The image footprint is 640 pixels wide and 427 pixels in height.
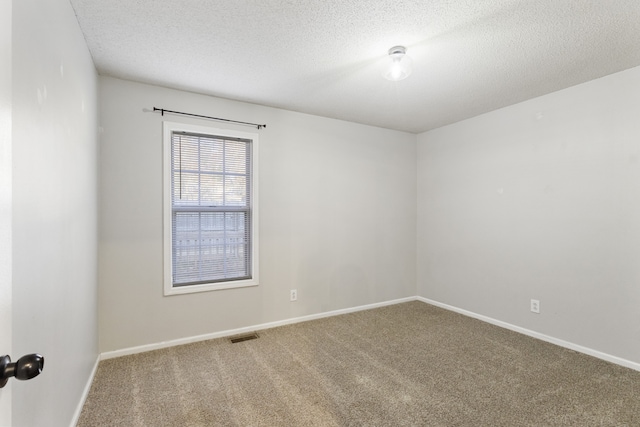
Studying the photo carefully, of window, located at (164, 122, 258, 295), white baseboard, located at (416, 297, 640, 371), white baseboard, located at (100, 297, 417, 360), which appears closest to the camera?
white baseboard, located at (416, 297, 640, 371)

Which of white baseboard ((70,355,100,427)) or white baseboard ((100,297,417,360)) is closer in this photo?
white baseboard ((70,355,100,427))

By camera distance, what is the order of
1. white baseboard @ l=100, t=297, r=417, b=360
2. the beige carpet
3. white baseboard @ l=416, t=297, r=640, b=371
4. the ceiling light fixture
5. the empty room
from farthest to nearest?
white baseboard @ l=100, t=297, r=417, b=360 → white baseboard @ l=416, t=297, r=640, b=371 → the ceiling light fixture → the beige carpet → the empty room

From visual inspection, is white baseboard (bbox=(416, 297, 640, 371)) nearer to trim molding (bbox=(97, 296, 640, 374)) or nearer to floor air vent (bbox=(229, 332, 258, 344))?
trim molding (bbox=(97, 296, 640, 374))

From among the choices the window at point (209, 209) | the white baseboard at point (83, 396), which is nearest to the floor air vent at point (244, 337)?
the window at point (209, 209)

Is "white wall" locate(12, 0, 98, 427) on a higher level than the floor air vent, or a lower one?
higher

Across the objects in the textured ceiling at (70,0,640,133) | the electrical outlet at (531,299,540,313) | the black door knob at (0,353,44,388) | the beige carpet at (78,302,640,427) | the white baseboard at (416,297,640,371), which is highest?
the textured ceiling at (70,0,640,133)

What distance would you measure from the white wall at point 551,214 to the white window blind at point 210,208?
2.66 metres

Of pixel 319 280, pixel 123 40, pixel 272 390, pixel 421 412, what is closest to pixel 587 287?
pixel 421 412

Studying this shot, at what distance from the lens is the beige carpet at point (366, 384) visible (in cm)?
195

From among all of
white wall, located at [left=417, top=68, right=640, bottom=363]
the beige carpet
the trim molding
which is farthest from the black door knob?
white wall, located at [left=417, top=68, right=640, bottom=363]

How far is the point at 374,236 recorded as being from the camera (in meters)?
4.26

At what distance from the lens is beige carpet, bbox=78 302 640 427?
1.95 meters

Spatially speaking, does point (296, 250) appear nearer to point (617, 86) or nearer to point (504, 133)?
point (504, 133)

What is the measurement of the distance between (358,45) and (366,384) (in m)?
2.49
